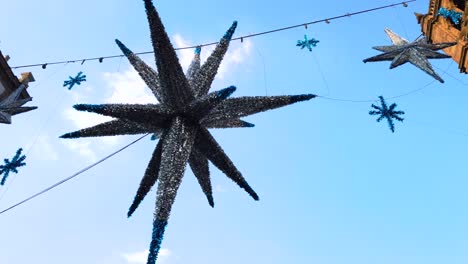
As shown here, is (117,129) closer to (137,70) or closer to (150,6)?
(137,70)

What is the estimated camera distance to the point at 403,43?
12883 millimetres

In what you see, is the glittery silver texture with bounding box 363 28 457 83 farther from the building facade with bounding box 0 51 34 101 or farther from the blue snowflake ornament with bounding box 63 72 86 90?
the building facade with bounding box 0 51 34 101

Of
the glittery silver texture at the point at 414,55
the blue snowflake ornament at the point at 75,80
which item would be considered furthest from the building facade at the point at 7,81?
the glittery silver texture at the point at 414,55

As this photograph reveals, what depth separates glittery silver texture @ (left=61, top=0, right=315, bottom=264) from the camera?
6.75m

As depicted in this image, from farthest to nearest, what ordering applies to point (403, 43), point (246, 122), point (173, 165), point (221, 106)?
point (403, 43) → point (246, 122) → point (221, 106) → point (173, 165)

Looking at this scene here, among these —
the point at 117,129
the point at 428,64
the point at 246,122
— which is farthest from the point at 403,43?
the point at 117,129

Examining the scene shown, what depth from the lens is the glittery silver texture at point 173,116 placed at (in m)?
6.75

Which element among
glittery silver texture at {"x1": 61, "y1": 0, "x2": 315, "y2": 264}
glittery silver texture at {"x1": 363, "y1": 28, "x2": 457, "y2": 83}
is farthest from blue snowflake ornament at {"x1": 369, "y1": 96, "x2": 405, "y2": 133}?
glittery silver texture at {"x1": 61, "y1": 0, "x2": 315, "y2": 264}

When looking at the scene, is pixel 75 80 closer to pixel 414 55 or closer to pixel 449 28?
pixel 414 55

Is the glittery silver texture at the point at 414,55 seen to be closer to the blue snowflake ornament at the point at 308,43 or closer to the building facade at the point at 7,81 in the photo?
the blue snowflake ornament at the point at 308,43

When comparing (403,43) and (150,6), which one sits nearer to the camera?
(150,6)

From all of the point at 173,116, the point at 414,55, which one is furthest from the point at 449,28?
the point at 173,116

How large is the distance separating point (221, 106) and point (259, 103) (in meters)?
0.73

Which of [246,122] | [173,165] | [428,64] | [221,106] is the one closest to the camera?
[173,165]
